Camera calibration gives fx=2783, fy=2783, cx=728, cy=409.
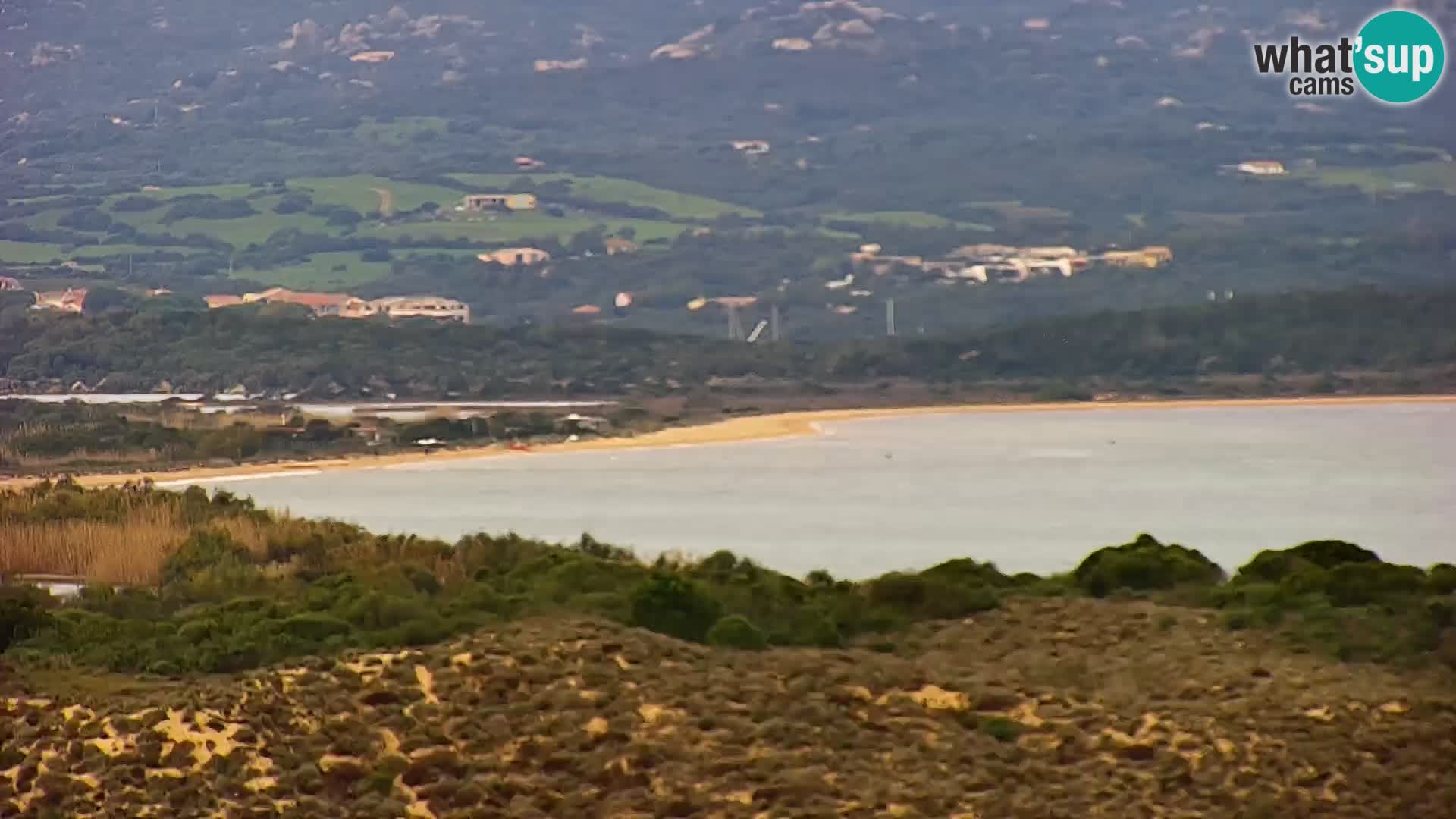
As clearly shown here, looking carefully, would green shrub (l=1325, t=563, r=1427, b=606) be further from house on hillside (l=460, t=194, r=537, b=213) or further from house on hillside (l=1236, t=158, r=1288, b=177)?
house on hillside (l=1236, t=158, r=1288, b=177)

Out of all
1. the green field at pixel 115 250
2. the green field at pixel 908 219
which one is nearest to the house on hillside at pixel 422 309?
the green field at pixel 115 250

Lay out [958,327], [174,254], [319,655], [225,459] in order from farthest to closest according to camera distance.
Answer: [174,254] < [958,327] < [225,459] < [319,655]

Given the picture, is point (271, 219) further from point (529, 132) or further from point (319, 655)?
point (319, 655)

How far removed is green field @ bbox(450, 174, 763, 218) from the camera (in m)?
118

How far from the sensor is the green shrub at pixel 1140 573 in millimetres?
24406

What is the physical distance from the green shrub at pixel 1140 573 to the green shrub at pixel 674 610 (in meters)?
4.52

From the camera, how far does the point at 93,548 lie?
29.3m

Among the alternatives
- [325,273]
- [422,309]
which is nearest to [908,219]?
[325,273]

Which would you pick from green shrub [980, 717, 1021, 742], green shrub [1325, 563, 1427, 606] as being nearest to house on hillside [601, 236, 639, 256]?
green shrub [1325, 563, 1427, 606]

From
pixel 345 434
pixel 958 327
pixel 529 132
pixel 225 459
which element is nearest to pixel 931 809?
pixel 225 459

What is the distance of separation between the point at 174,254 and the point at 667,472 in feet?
172

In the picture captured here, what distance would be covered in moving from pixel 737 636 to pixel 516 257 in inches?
3456

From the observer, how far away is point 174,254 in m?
108

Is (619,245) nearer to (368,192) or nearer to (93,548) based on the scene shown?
(368,192)
